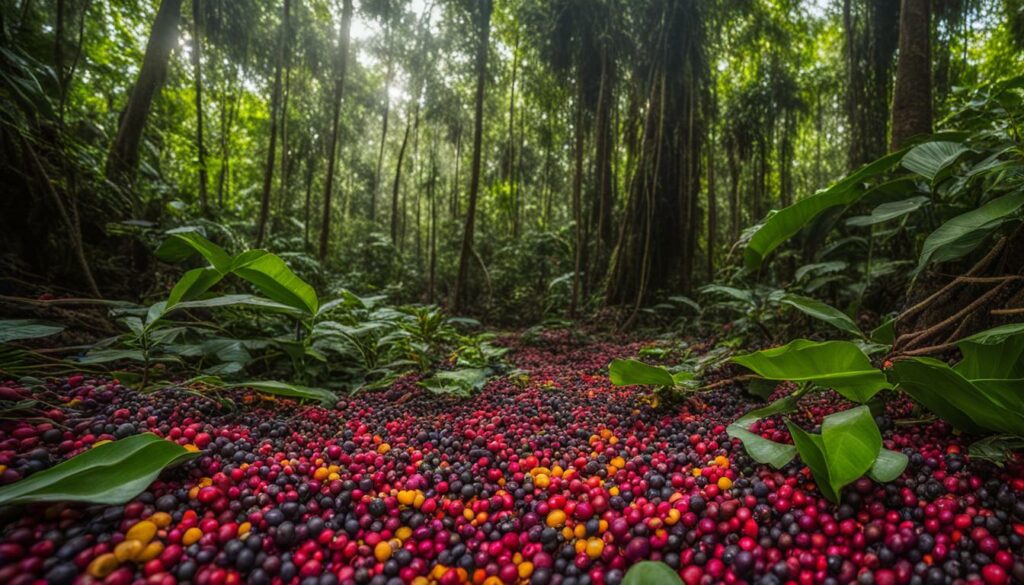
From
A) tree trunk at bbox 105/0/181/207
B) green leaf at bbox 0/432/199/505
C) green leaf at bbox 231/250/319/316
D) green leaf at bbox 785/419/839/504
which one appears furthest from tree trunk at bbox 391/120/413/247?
green leaf at bbox 785/419/839/504

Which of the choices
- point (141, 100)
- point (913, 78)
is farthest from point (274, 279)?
point (913, 78)

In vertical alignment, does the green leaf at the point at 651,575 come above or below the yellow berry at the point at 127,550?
below

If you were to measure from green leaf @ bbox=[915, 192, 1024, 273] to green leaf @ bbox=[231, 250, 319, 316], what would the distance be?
184 cm

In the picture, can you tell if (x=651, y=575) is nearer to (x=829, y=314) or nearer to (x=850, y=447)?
(x=850, y=447)

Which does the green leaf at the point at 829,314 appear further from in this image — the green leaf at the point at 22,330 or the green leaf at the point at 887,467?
the green leaf at the point at 22,330

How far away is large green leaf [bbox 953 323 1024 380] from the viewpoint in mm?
864

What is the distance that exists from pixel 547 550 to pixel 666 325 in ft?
10.3

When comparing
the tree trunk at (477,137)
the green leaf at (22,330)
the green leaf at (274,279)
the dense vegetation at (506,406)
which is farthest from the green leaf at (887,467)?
the tree trunk at (477,137)

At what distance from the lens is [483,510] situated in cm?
96

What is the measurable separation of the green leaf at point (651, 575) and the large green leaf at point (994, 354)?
80 centimetres

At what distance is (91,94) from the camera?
5.16 meters

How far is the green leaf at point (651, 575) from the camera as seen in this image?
0.67 metres

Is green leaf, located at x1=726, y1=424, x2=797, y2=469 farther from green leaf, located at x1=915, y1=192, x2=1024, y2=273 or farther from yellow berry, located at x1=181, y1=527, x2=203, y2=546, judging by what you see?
yellow berry, located at x1=181, y1=527, x2=203, y2=546

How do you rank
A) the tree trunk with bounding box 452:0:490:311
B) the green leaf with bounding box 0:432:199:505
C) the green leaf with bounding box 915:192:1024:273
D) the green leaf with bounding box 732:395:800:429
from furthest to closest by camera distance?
the tree trunk with bounding box 452:0:490:311
the green leaf with bounding box 732:395:800:429
the green leaf with bounding box 915:192:1024:273
the green leaf with bounding box 0:432:199:505
